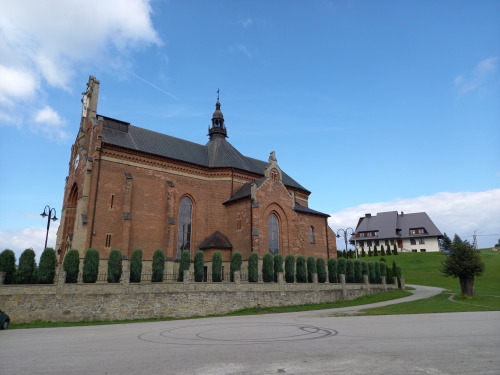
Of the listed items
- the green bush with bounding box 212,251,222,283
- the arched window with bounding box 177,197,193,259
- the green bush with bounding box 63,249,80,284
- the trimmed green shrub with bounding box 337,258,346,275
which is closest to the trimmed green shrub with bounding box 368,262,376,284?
the trimmed green shrub with bounding box 337,258,346,275

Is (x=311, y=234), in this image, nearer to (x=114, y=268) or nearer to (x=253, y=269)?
(x=253, y=269)

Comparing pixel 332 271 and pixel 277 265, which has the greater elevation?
pixel 277 265

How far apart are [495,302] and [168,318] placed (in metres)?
24.1

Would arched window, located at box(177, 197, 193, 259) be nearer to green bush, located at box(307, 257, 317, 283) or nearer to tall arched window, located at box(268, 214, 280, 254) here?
tall arched window, located at box(268, 214, 280, 254)

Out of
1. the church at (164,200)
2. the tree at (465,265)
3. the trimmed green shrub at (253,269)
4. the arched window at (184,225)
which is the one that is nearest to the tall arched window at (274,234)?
the church at (164,200)

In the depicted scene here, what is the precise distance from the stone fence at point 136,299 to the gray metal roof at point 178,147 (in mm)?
14257

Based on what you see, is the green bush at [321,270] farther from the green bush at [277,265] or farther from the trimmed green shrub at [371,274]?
the trimmed green shrub at [371,274]

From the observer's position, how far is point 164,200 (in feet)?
107

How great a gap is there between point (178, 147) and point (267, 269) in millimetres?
17096

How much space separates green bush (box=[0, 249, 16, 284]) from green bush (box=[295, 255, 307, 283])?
805 inches

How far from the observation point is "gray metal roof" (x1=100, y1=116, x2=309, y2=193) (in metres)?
32.8

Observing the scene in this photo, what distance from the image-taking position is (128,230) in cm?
2867

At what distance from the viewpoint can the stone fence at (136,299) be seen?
1920cm

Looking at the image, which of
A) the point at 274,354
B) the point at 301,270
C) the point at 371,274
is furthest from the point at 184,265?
the point at 371,274
